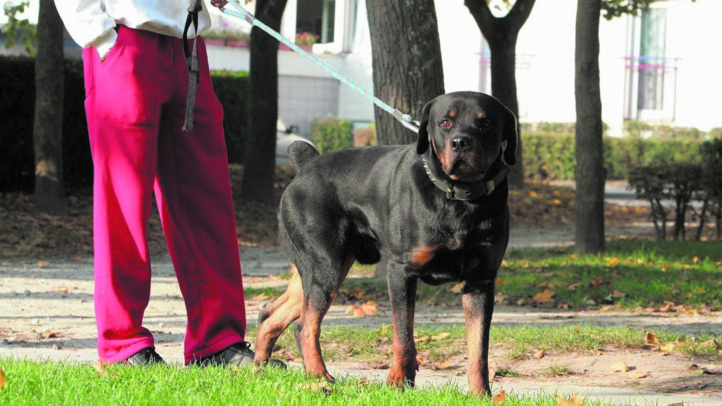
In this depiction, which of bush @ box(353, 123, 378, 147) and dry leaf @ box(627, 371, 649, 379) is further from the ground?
bush @ box(353, 123, 378, 147)

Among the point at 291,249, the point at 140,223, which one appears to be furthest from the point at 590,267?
the point at 140,223

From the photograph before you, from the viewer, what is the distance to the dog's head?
4.32 meters

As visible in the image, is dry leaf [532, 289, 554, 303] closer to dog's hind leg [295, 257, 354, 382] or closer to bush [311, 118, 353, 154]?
dog's hind leg [295, 257, 354, 382]

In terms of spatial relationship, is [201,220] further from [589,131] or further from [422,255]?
[589,131]

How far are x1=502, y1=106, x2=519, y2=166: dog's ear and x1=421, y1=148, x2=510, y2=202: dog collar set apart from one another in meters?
0.14

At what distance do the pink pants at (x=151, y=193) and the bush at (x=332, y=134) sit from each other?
24.1m

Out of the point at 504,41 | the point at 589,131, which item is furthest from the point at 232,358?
the point at 504,41

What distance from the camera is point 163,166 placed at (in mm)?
5207

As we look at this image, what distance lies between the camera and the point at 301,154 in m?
5.33

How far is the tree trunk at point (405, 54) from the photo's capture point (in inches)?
336

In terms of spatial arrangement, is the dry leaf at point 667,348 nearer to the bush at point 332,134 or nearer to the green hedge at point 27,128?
the green hedge at point 27,128

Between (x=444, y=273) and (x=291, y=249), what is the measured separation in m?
0.99

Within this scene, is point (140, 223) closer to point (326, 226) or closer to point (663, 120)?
point (326, 226)

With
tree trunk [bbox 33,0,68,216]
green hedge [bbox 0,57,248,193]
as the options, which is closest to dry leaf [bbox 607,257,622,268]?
tree trunk [bbox 33,0,68,216]
